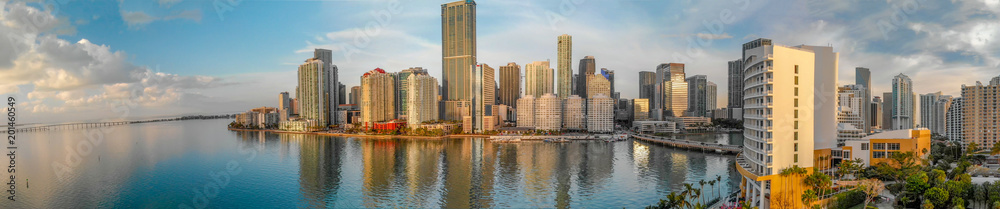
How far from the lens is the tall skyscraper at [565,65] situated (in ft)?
251

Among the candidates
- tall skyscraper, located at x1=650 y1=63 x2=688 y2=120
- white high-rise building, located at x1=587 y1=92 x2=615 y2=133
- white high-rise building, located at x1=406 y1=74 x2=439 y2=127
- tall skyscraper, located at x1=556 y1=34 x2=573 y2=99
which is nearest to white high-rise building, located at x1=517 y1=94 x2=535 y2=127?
white high-rise building, located at x1=587 y1=92 x2=615 y2=133

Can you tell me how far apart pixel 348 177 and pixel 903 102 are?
4687cm

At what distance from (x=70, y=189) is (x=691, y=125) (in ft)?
199

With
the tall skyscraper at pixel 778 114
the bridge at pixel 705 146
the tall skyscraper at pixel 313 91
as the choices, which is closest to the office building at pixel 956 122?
the bridge at pixel 705 146

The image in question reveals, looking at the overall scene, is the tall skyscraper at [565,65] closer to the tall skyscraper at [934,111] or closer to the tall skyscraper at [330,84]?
the tall skyscraper at [330,84]

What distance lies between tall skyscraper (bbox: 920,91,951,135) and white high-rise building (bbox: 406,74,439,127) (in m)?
46.2

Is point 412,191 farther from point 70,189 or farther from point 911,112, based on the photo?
point 911,112

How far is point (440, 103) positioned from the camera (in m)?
72.4

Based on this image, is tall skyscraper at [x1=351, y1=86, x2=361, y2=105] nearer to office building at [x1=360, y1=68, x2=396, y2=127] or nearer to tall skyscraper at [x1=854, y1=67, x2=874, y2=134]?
office building at [x1=360, y1=68, x2=396, y2=127]

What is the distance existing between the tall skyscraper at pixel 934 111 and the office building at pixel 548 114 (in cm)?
3247

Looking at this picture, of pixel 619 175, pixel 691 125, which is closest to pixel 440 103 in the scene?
pixel 691 125

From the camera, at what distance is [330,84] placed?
61.1 metres

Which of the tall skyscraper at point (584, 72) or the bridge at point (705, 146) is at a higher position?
the tall skyscraper at point (584, 72)

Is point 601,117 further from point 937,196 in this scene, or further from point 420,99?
point 937,196
